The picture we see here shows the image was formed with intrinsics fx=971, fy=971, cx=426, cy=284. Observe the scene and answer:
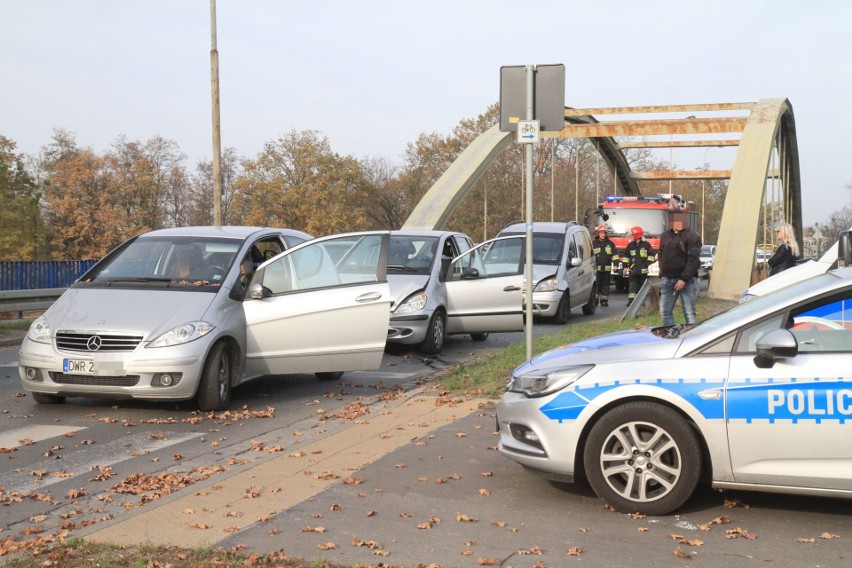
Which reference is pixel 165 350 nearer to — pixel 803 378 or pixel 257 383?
pixel 257 383

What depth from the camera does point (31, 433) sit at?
8.09 meters

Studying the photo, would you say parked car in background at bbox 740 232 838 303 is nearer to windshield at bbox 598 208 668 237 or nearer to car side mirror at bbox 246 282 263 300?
car side mirror at bbox 246 282 263 300

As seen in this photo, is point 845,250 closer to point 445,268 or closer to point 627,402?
point 445,268

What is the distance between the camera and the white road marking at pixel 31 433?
7703 mm

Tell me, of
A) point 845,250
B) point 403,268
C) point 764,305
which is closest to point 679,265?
point 845,250

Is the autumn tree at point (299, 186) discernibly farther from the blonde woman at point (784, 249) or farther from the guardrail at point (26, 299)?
the blonde woman at point (784, 249)

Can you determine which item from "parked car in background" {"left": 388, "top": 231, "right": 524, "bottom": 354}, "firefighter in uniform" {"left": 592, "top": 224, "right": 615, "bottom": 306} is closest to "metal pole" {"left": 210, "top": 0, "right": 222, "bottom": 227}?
"firefighter in uniform" {"left": 592, "top": 224, "right": 615, "bottom": 306}

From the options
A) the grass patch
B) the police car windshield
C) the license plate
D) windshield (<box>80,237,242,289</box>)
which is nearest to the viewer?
the police car windshield

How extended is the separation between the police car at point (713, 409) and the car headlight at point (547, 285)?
1169 centimetres

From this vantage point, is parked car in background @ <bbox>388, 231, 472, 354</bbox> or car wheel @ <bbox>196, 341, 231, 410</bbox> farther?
parked car in background @ <bbox>388, 231, 472, 354</bbox>

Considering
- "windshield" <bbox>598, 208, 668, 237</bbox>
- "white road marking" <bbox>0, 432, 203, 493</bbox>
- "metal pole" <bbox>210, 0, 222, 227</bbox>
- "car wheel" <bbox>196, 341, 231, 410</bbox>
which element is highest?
"metal pole" <bbox>210, 0, 222, 227</bbox>

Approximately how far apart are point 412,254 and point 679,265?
391 centimetres

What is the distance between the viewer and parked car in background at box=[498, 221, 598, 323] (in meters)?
17.5

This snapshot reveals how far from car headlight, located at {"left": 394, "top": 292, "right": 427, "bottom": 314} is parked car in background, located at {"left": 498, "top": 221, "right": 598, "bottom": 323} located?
446 cm
